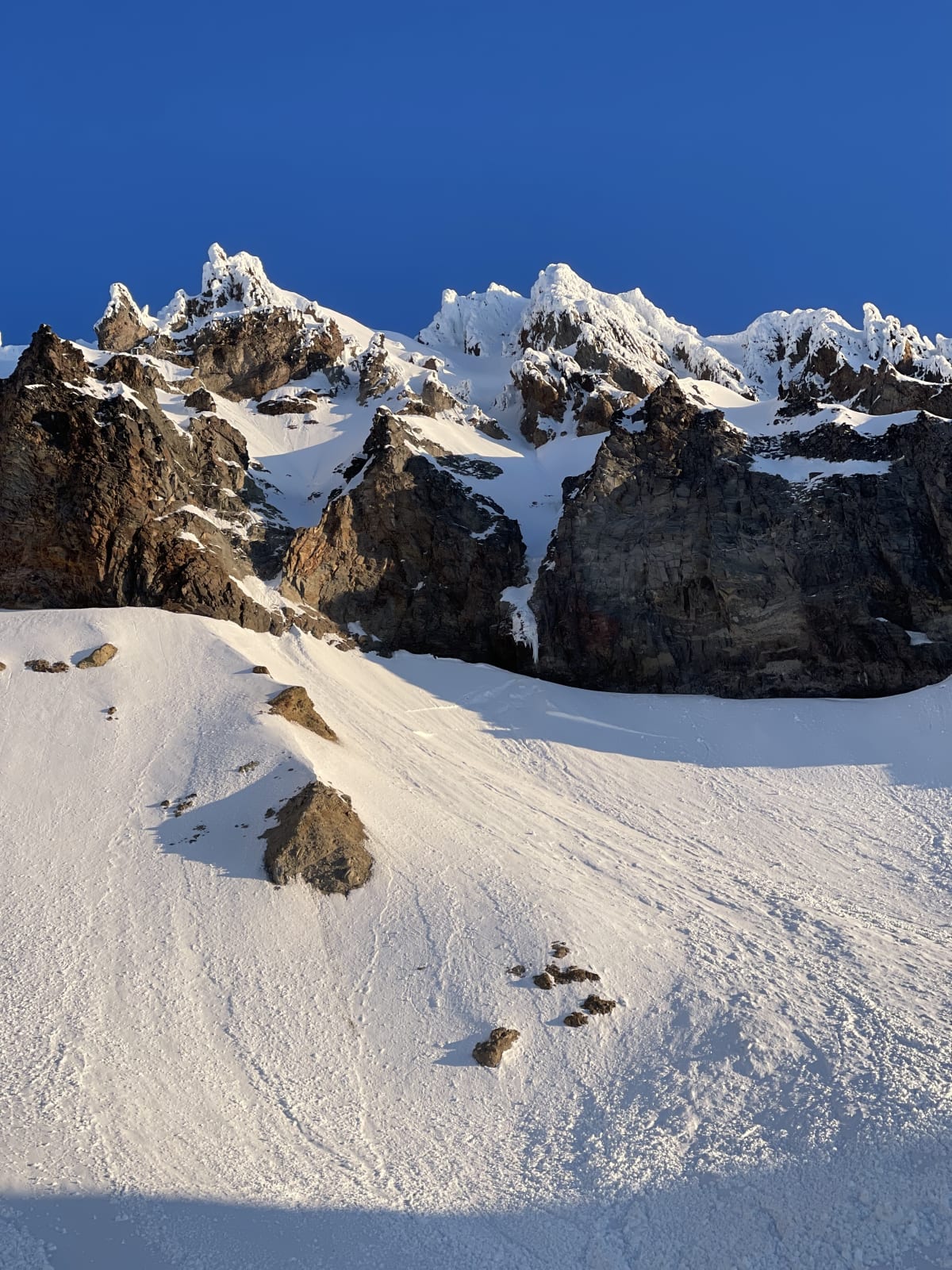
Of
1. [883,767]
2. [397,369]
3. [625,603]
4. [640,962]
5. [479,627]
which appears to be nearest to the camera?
[640,962]

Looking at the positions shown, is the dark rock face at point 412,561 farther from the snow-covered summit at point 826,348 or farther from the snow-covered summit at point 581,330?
the snow-covered summit at point 826,348

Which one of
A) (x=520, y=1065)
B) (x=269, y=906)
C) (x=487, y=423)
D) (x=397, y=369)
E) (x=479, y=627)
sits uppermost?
(x=397, y=369)

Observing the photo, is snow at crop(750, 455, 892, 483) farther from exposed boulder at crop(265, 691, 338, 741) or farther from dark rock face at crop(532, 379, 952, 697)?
exposed boulder at crop(265, 691, 338, 741)

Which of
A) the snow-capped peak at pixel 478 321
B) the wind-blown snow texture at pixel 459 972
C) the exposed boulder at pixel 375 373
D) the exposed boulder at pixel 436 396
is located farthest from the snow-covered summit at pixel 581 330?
the wind-blown snow texture at pixel 459 972

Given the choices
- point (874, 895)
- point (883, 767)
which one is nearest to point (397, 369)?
point (883, 767)

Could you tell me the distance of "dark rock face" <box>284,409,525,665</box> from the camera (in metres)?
52.8

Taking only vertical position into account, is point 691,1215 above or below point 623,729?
below

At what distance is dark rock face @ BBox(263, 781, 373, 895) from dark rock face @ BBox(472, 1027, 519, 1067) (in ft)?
25.8

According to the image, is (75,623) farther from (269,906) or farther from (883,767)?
(883,767)

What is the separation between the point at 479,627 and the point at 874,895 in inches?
1223

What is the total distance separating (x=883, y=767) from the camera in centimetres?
3753

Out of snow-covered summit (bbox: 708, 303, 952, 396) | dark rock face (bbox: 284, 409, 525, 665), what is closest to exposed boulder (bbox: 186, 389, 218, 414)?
dark rock face (bbox: 284, 409, 525, 665)

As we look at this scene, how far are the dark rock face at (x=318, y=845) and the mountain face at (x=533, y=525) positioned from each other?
20660mm

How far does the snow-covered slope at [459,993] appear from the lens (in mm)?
15102
